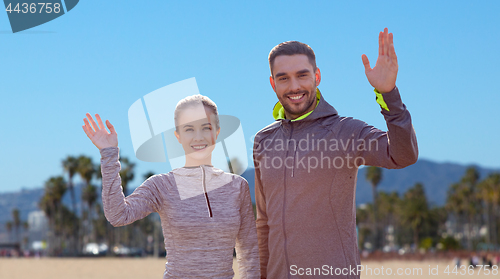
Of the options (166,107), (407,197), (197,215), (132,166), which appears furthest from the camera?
(407,197)

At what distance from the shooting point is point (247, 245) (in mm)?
4508

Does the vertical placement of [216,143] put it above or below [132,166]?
below

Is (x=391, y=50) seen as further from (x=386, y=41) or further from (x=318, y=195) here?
(x=318, y=195)

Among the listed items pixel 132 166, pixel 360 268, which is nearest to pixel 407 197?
pixel 132 166

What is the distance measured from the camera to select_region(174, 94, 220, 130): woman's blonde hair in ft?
14.9

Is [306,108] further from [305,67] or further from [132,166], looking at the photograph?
[132,166]

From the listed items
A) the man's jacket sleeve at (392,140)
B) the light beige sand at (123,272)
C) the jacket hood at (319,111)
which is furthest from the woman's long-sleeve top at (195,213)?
the light beige sand at (123,272)

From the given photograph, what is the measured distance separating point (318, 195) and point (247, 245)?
78cm

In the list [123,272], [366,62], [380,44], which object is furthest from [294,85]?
[123,272]

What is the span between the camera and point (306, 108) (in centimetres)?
449

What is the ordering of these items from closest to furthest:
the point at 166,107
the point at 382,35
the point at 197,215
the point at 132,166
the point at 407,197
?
the point at 382,35 → the point at 197,215 → the point at 166,107 → the point at 132,166 → the point at 407,197

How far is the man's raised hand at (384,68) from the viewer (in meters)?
3.71

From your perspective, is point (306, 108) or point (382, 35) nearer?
point (382, 35)

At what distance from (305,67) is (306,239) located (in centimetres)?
144
